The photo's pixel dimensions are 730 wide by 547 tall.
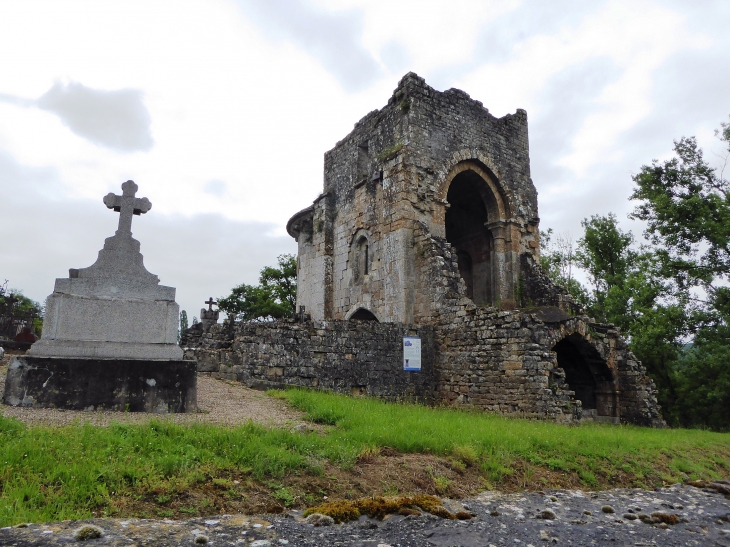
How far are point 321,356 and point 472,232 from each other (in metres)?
8.85

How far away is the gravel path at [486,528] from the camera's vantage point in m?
3.60

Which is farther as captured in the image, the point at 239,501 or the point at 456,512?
the point at 456,512

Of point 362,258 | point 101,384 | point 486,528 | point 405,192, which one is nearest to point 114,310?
point 101,384

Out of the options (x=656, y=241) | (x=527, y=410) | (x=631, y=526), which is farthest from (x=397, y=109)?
(x=631, y=526)

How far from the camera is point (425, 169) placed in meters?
15.5

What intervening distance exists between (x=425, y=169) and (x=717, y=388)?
41.8ft

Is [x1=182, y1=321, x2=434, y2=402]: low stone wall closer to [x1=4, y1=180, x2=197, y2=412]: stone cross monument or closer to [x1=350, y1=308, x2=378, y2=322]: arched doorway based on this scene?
[x1=350, y1=308, x2=378, y2=322]: arched doorway

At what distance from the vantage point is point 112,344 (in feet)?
23.1

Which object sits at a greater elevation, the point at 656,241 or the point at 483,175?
the point at 483,175

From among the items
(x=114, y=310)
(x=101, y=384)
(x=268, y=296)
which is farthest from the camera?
(x=268, y=296)

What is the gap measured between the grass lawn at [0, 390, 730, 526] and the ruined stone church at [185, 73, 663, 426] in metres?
3.12

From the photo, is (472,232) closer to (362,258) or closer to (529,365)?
(362,258)

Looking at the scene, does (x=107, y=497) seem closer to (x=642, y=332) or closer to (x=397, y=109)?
(x=397, y=109)

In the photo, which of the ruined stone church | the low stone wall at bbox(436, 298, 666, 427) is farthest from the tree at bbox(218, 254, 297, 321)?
the low stone wall at bbox(436, 298, 666, 427)
